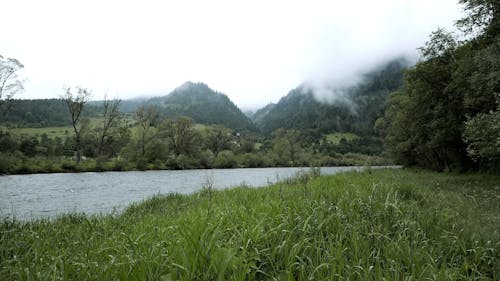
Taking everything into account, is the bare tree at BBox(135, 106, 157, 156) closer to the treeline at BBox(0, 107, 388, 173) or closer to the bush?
the treeline at BBox(0, 107, 388, 173)

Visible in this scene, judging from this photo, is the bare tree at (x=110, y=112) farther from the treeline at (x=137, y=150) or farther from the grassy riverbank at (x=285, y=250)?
the grassy riverbank at (x=285, y=250)

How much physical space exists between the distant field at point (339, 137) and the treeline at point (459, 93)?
435 ft

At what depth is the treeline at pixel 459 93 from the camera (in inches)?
581

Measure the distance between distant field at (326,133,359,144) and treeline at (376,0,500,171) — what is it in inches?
5216

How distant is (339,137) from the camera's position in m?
172

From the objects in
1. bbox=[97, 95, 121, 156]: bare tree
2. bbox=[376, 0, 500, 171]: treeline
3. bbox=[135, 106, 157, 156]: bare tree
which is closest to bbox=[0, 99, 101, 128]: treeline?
bbox=[135, 106, 157, 156]: bare tree

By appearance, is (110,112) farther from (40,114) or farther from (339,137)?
(339,137)

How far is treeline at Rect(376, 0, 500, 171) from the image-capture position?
14758 mm

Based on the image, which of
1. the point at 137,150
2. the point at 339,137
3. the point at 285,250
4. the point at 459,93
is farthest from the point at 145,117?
the point at 339,137

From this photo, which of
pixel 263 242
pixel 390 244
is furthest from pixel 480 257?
pixel 263 242

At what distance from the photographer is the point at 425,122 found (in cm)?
2683

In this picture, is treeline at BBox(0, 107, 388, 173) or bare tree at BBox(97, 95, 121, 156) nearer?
treeline at BBox(0, 107, 388, 173)

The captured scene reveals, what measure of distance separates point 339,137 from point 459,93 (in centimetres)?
15363

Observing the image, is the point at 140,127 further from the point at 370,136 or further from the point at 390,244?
the point at 370,136
